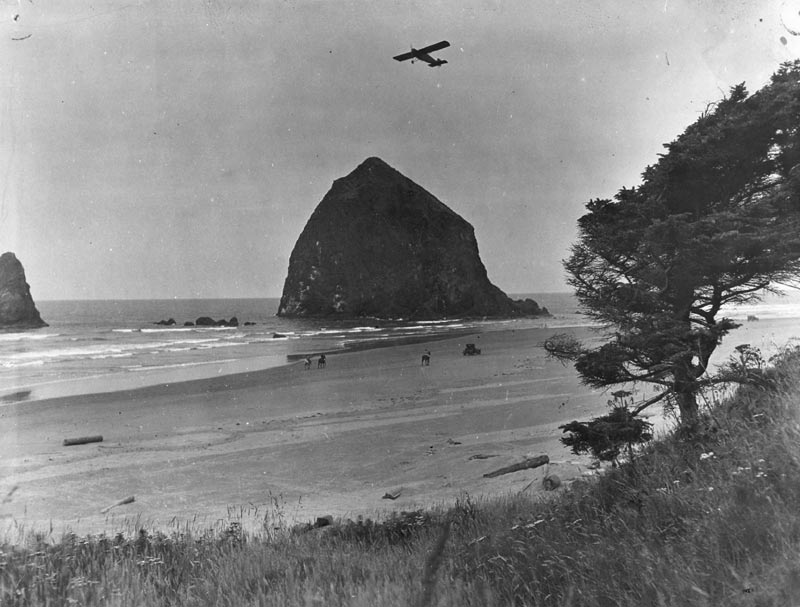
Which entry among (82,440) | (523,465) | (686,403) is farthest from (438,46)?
(82,440)

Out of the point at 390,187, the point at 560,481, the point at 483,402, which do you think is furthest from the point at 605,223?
the point at 390,187

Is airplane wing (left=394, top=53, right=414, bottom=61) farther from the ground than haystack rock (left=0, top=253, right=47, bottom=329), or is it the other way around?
airplane wing (left=394, top=53, right=414, bottom=61)

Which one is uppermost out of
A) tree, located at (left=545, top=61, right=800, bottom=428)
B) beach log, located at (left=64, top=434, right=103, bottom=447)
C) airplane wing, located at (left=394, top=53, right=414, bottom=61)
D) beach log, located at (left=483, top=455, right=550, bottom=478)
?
airplane wing, located at (left=394, top=53, right=414, bottom=61)

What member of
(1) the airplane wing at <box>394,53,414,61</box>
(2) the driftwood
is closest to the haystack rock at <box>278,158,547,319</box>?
(1) the airplane wing at <box>394,53,414,61</box>

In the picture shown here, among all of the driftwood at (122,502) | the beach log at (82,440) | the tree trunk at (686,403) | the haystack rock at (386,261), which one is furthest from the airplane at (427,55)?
the haystack rock at (386,261)

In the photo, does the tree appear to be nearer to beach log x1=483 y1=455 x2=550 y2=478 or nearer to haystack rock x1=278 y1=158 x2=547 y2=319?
beach log x1=483 y1=455 x2=550 y2=478

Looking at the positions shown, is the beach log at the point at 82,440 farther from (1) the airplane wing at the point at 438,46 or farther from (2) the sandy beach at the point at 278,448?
(1) the airplane wing at the point at 438,46

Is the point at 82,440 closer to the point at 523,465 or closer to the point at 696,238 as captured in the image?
the point at 523,465
